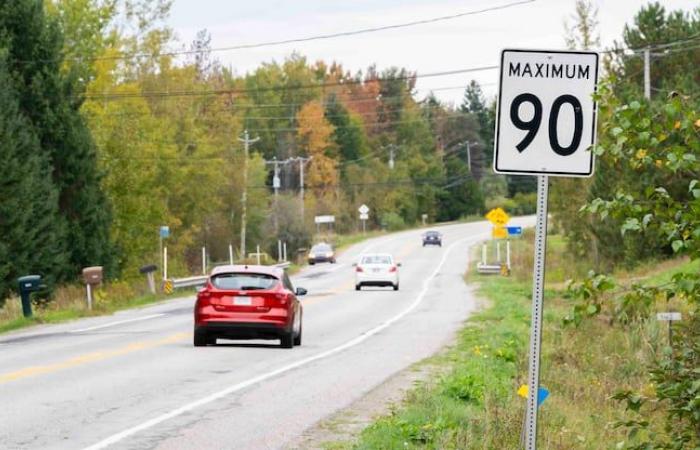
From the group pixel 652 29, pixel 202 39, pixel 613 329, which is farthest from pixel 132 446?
pixel 202 39

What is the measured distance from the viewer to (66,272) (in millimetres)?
50438

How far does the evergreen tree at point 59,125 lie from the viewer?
164ft

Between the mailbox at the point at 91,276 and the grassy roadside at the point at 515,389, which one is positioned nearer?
the grassy roadside at the point at 515,389

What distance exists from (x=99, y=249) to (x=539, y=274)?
43959mm

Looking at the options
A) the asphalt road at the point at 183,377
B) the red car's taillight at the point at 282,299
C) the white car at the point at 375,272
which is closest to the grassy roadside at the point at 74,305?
the asphalt road at the point at 183,377

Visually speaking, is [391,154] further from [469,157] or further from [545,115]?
[545,115]

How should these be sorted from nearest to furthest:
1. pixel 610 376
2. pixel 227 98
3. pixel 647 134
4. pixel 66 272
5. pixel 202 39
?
pixel 647 134 → pixel 610 376 → pixel 66 272 → pixel 202 39 → pixel 227 98

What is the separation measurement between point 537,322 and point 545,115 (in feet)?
4.28

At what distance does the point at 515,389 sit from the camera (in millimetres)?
16453

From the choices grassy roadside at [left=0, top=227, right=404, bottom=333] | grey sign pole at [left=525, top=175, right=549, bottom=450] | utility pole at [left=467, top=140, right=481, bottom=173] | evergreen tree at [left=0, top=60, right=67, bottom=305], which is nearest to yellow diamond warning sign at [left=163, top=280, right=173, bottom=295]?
grassy roadside at [left=0, top=227, right=404, bottom=333]

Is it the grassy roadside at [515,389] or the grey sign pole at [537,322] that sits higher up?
the grey sign pole at [537,322]

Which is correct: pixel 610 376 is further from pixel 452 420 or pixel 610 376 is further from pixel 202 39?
pixel 202 39

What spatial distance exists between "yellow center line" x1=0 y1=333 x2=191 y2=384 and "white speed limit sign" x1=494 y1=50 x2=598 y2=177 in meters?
10.6

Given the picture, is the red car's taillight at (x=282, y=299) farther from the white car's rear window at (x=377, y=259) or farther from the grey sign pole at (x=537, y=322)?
the white car's rear window at (x=377, y=259)
